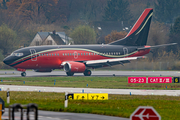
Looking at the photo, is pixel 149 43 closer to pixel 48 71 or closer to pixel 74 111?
pixel 48 71

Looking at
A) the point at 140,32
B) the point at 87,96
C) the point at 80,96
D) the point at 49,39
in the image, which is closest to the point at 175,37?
the point at 140,32

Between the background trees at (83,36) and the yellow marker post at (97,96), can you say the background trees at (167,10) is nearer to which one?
the background trees at (83,36)

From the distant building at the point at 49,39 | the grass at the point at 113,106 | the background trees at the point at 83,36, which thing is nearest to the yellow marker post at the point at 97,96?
the grass at the point at 113,106

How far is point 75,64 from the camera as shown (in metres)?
57.8

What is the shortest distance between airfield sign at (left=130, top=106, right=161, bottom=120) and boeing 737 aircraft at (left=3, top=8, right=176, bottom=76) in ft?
150

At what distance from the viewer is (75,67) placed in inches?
2266

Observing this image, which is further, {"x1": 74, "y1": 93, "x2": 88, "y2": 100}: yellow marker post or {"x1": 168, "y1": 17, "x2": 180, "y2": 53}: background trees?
{"x1": 168, "y1": 17, "x2": 180, "y2": 53}: background trees

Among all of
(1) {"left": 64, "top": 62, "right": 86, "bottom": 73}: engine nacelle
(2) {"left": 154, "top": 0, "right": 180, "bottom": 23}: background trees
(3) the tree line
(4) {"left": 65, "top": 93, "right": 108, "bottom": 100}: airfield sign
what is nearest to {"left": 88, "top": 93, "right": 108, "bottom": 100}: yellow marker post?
(4) {"left": 65, "top": 93, "right": 108, "bottom": 100}: airfield sign

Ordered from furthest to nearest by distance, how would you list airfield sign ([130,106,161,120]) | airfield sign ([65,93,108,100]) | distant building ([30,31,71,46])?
distant building ([30,31,71,46]), airfield sign ([65,93,108,100]), airfield sign ([130,106,161,120])

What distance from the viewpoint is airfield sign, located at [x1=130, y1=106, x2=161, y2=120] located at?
11727 mm

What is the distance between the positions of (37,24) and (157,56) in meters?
55.2

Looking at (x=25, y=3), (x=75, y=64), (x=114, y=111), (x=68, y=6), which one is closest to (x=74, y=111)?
(x=114, y=111)

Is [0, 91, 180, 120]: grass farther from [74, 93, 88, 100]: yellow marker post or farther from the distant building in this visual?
the distant building

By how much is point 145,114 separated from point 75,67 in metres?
45.9
